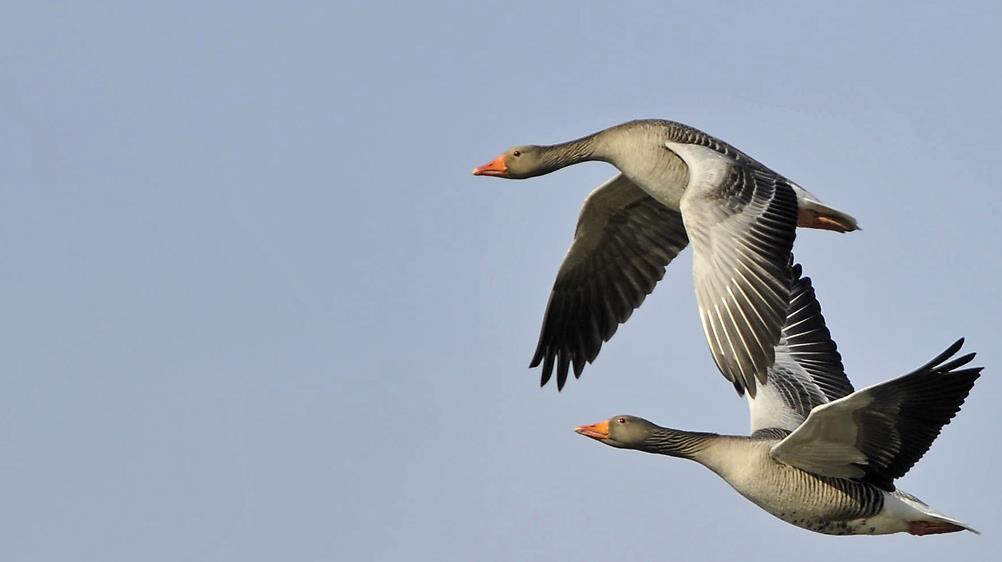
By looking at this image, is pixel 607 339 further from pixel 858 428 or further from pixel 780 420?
pixel 858 428

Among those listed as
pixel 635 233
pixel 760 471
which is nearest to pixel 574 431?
pixel 760 471

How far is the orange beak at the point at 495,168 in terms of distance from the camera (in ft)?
58.2

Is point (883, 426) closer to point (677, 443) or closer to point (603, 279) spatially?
point (677, 443)

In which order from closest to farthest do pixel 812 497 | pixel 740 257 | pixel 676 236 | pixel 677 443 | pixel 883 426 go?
1. pixel 740 257
2. pixel 883 426
3. pixel 812 497
4. pixel 677 443
5. pixel 676 236

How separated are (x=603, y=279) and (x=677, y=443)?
118 inches

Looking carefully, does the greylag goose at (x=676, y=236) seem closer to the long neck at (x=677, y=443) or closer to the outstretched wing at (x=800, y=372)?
the outstretched wing at (x=800, y=372)

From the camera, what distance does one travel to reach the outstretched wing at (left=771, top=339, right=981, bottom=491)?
47.3 ft

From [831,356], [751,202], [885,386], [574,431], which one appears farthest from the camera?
[831,356]

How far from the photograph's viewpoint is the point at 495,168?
58.3 ft

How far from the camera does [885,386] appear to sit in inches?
562

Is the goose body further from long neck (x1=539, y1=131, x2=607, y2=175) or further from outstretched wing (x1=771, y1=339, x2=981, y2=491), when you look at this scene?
long neck (x1=539, y1=131, x2=607, y2=175)

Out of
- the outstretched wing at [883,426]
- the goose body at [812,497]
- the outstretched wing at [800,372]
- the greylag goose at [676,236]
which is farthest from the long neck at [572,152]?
the outstretched wing at [883,426]

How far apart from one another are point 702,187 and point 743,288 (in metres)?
1.29

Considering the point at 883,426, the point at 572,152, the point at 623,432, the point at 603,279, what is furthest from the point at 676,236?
the point at 883,426
